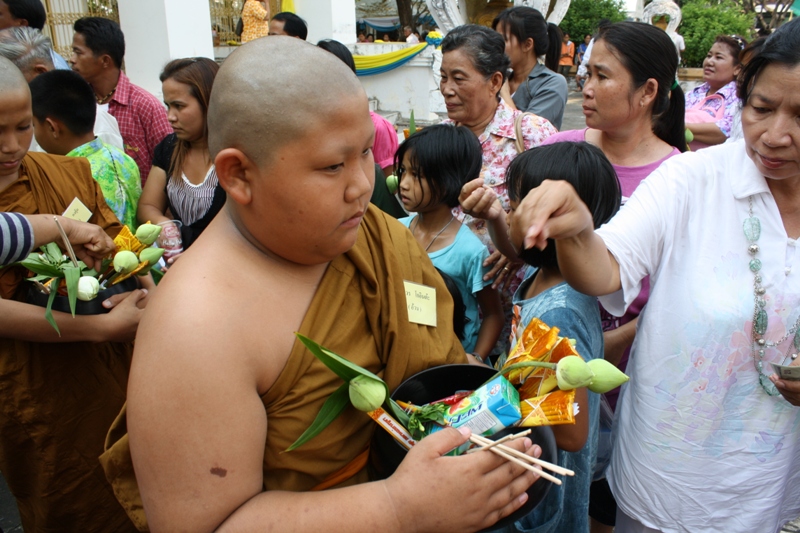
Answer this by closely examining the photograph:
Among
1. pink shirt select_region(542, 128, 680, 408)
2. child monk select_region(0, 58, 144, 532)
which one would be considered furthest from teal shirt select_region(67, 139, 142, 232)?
pink shirt select_region(542, 128, 680, 408)

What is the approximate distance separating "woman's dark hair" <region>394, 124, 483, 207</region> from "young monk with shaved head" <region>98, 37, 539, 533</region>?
132 centimetres

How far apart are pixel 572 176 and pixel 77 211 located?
6.18 feet

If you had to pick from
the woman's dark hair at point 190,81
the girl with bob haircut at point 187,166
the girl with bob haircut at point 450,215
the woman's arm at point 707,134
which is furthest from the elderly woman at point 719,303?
the woman's arm at point 707,134

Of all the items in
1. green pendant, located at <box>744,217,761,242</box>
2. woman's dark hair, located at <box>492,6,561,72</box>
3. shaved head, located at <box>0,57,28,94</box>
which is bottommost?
green pendant, located at <box>744,217,761,242</box>

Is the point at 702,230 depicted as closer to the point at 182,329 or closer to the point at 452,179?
the point at 452,179

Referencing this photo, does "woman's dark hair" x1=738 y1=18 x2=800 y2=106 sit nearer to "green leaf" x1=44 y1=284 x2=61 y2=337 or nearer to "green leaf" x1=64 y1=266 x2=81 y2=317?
"green leaf" x1=64 y1=266 x2=81 y2=317

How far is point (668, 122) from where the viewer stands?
2729 millimetres

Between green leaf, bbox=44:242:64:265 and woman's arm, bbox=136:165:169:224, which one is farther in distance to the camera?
woman's arm, bbox=136:165:169:224

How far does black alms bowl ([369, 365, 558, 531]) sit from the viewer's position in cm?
124

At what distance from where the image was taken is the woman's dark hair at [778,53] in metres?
1.42

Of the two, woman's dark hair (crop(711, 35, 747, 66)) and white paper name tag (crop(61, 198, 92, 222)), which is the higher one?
woman's dark hair (crop(711, 35, 747, 66))

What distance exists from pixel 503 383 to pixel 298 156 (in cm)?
63

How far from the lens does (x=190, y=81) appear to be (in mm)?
3078

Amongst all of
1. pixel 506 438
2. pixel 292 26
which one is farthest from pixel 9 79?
pixel 292 26
